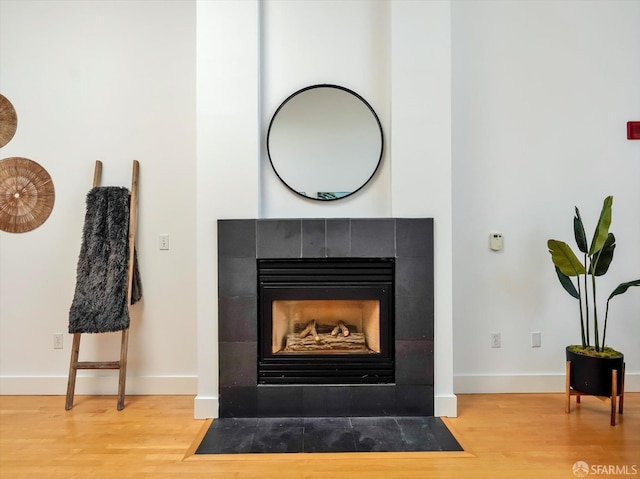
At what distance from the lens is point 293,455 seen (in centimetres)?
194

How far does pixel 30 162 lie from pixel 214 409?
204 cm

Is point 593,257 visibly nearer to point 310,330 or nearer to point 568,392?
point 568,392

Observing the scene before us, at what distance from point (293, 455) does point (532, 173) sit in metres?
2.30

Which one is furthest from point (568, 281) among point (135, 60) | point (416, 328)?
point (135, 60)

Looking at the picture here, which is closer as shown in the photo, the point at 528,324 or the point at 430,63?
the point at 430,63

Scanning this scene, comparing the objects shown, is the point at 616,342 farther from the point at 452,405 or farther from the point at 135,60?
the point at 135,60

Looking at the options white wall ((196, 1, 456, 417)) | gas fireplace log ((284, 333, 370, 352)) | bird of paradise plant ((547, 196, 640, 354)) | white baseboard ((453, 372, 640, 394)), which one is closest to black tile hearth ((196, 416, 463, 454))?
white wall ((196, 1, 456, 417))

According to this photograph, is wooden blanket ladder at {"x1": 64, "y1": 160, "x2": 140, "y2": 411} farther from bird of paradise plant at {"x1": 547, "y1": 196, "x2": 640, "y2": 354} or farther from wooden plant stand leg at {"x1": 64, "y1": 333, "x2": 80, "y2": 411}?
bird of paradise plant at {"x1": 547, "y1": 196, "x2": 640, "y2": 354}

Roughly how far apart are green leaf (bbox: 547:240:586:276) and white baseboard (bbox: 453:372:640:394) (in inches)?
32.2

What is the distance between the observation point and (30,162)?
2.71 meters

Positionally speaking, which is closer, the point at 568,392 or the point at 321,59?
the point at 568,392

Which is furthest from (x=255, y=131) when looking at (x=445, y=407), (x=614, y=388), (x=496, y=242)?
(x=614, y=388)

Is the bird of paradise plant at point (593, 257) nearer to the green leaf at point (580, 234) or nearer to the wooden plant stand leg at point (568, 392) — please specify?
the green leaf at point (580, 234)

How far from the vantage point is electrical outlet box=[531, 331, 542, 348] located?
2.74 m
